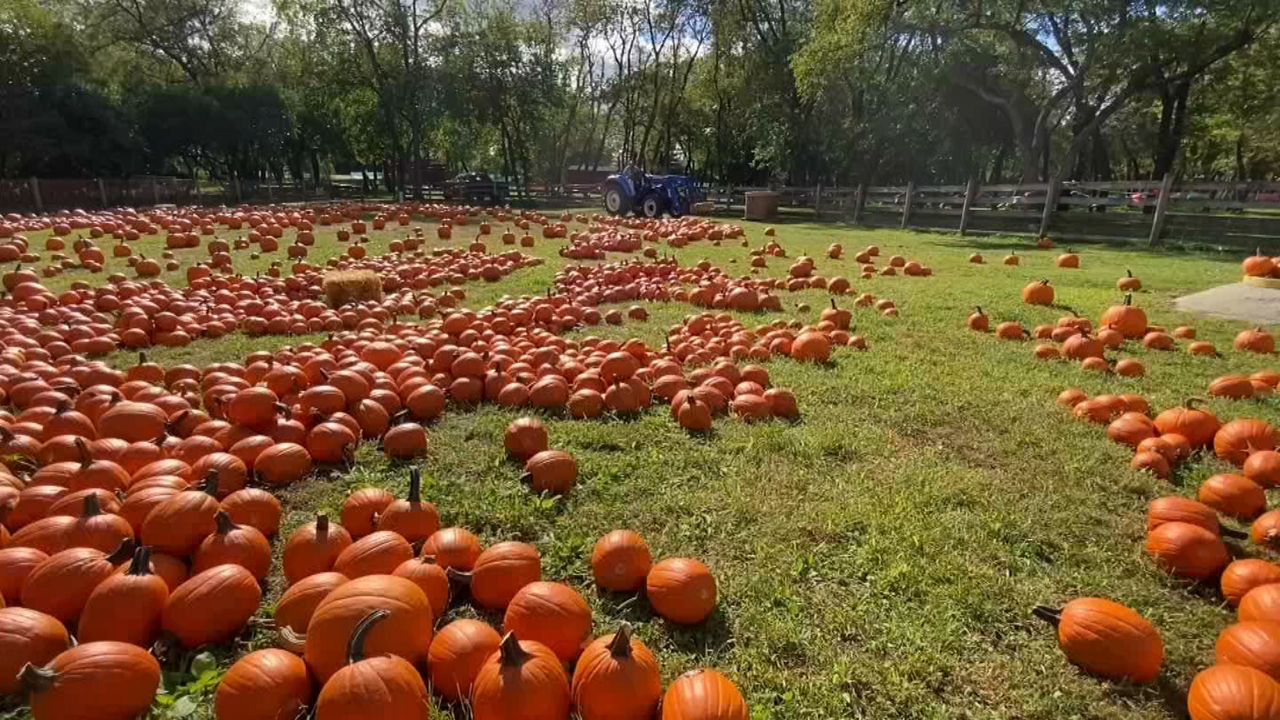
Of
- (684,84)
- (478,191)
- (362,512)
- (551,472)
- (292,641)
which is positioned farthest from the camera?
(684,84)

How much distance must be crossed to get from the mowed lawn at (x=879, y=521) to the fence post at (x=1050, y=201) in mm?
16498

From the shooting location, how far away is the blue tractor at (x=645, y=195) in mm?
27531

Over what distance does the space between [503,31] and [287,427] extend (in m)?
46.0

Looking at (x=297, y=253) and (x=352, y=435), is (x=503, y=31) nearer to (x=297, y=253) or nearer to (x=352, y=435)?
(x=297, y=253)

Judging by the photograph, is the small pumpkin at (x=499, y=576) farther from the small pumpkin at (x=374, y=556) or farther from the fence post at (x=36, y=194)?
the fence post at (x=36, y=194)

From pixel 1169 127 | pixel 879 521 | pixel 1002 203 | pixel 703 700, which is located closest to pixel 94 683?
pixel 703 700

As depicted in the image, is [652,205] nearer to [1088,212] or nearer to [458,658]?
[1088,212]

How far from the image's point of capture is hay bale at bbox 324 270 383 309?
344 inches

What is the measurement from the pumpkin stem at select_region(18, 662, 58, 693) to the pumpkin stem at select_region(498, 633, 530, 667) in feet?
4.68

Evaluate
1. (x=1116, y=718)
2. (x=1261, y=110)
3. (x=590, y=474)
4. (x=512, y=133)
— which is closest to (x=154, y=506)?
(x=590, y=474)

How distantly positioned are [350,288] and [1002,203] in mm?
21967

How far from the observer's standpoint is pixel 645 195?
91.8 ft

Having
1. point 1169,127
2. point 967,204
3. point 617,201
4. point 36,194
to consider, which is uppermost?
point 1169,127

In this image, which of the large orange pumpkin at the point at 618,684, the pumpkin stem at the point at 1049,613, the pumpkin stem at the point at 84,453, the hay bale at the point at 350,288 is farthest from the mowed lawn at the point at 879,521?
the hay bale at the point at 350,288
